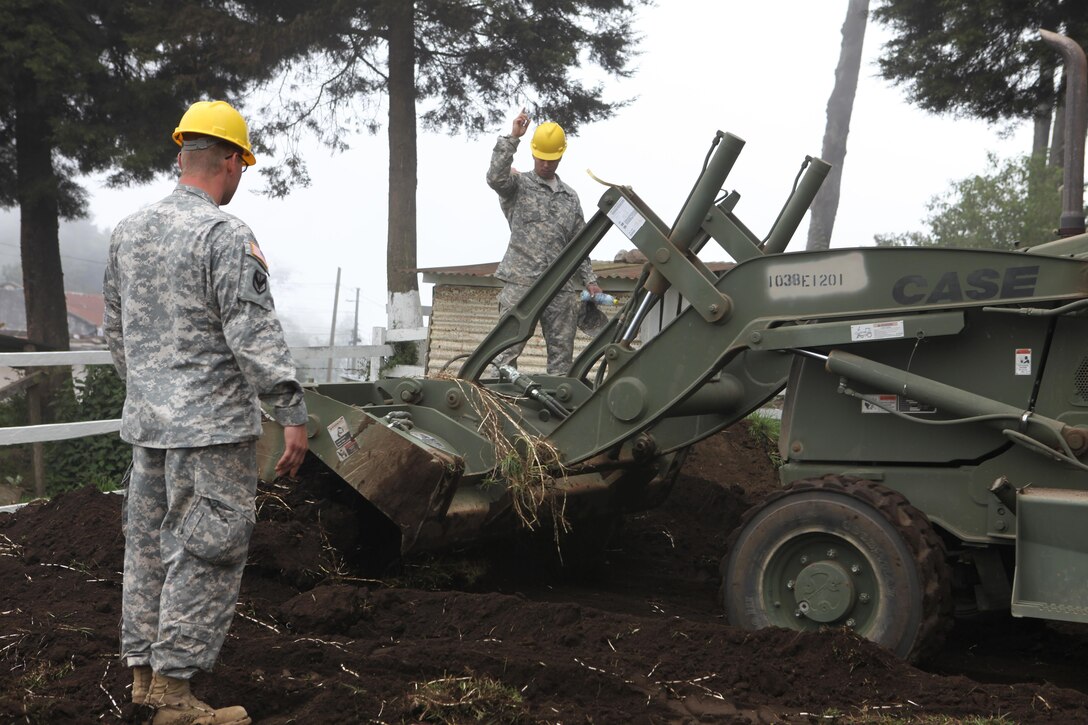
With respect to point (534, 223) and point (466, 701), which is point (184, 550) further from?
point (534, 223)

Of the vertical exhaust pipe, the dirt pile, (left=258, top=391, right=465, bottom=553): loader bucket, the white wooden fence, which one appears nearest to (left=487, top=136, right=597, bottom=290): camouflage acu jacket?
the white wooden fence

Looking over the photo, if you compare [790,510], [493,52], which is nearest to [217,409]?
[790,510]

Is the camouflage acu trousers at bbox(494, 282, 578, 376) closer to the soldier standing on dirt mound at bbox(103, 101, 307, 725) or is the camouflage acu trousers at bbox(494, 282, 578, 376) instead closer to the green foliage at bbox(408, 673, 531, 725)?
the green foliage at bbox(408, 673, 531, 725)

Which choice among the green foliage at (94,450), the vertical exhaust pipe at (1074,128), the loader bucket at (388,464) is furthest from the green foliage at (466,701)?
the green foliage at (94,450)

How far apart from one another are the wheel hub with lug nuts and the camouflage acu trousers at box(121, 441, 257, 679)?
2524 millimetres

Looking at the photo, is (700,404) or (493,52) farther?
(493,52)

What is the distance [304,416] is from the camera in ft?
12.8

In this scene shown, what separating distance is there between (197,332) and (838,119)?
73.1 ft

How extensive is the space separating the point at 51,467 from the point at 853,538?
26.3ft

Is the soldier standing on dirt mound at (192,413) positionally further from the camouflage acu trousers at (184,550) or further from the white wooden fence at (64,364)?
the white wooden fence at (64,364)

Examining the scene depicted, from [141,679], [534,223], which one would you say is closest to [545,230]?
[534,223]

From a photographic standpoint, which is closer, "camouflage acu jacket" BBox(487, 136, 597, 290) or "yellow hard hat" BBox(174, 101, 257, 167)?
"yellow hard hat" BBox(174, 101, 257, 167)

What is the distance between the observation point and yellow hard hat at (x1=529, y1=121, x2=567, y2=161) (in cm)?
861

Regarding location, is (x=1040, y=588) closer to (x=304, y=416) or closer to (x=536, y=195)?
(x=304, y=416)
